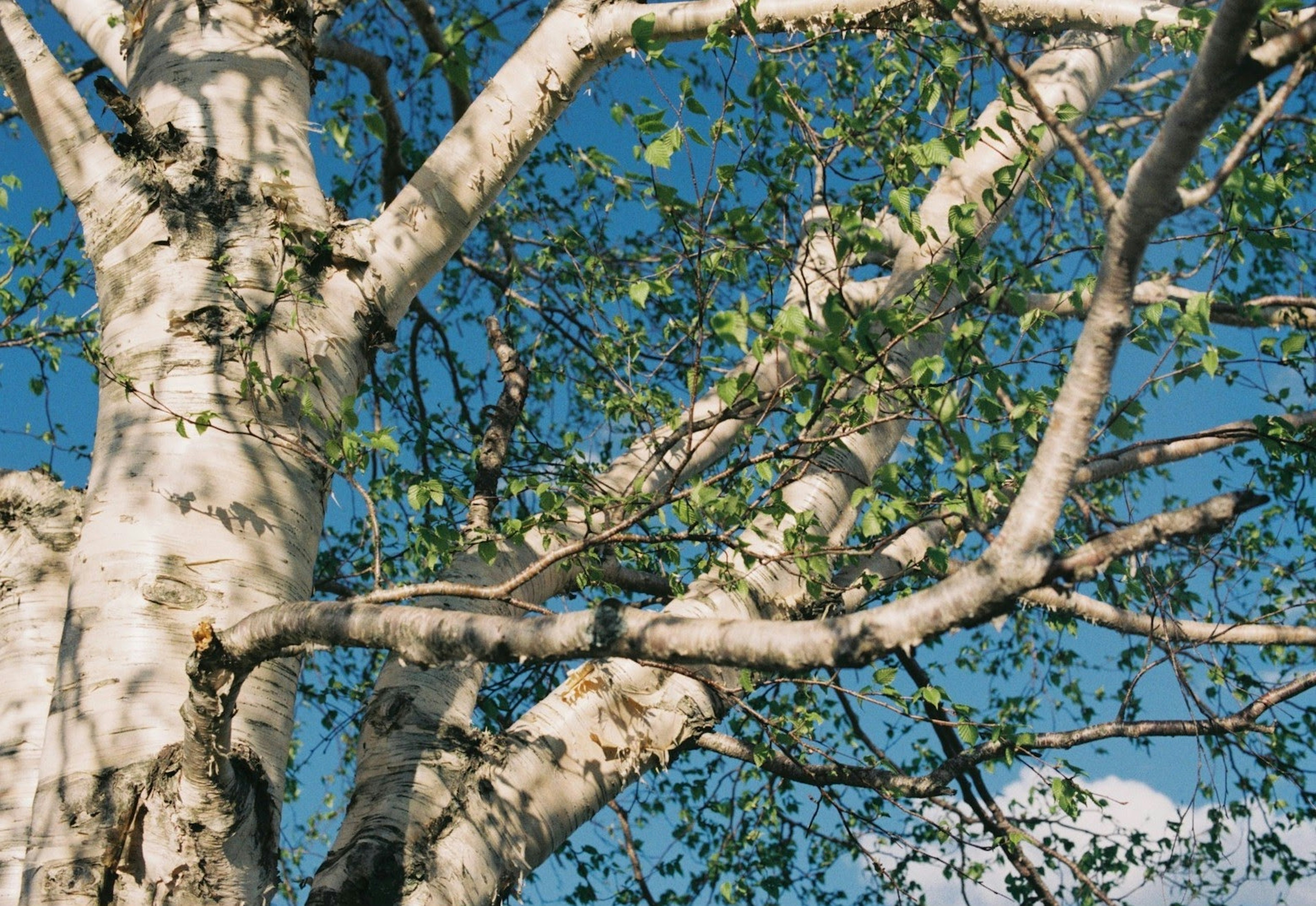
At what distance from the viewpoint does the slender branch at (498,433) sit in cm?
457

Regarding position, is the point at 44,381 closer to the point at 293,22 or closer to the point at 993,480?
the point at 293,22

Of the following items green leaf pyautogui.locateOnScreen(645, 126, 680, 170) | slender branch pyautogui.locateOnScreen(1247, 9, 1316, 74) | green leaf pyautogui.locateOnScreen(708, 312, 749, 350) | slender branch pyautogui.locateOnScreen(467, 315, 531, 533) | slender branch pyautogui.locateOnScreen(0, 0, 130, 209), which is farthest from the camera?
slender branch pyautogui.locateOnScreen(467, 315, 531, 533)

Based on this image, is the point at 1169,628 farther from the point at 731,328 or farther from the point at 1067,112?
the point at 731,328

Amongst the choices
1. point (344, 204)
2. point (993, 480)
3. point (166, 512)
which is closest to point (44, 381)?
point (344, 204)

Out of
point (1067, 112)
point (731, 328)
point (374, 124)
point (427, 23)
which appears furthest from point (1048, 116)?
point (427, 23)

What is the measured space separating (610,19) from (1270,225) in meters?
2.76

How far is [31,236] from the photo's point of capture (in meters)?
5.41

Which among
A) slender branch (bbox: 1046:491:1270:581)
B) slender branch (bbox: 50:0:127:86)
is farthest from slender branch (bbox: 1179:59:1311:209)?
slender branch (bbox: 50:0:127:86)

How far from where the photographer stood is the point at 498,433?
4.98 meters

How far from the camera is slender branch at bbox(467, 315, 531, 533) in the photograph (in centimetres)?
457

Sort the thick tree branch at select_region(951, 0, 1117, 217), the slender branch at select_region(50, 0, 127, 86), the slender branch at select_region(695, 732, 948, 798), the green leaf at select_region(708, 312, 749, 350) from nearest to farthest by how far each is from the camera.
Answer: the thick tree branch at select_region(951, 0, 1117, 217), the green leaf at select_region(708, 312, 749, 350), the slender branch at select_region(695, 732, 948, 798), the slender branch at select_region(50, 0, 127, 86)

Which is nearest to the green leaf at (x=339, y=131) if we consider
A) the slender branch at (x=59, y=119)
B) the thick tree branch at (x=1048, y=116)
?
the slender branch at (x=59, y=119)

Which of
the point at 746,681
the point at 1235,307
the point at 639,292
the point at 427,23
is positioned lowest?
the point at 746,681

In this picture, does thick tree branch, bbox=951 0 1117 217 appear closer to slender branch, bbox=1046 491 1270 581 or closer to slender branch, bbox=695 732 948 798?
slender branch, bbox=1046 491 1270 581
